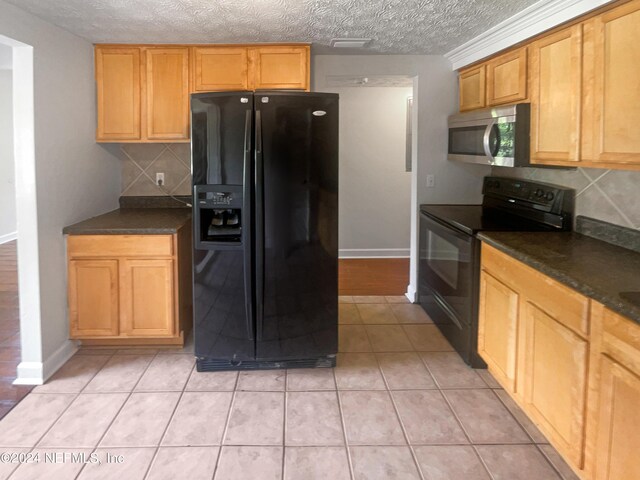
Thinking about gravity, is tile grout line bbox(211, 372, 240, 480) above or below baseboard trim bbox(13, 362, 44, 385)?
below

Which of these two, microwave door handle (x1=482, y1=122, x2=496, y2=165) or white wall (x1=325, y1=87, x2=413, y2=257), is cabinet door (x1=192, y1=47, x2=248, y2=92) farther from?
white wall (x1=325, y1=87, x2=413, y2=257)

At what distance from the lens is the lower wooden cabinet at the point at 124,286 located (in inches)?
126

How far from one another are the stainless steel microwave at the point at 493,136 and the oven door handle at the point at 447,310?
0.99 meters

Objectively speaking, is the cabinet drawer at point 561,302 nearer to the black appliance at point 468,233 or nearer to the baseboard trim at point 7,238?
the black appliance at point 468,233

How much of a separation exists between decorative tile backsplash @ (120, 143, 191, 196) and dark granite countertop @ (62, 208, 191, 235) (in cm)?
25

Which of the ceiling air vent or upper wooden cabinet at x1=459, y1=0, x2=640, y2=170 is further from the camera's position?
the ceiling air vent

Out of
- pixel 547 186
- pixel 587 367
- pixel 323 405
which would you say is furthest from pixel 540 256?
pixel 323 405

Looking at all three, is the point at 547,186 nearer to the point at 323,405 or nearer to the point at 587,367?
the point at 587,367

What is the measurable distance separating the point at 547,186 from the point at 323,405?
6.07 feet

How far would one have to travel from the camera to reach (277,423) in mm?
2498

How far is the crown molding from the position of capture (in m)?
2.35

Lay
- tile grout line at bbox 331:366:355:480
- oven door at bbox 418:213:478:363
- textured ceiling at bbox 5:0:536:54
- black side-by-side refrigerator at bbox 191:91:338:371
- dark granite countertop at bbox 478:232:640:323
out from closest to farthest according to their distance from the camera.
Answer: dark granite countertop at bbox 478:232:640:323 < tile grout line at bbox 331:366:355:480 < textured ceiling at bbox 5:0:536:54 < black side-by-side refrigerator at bbox 191:91:338:371 < oven door at bbox 418:213:478:363

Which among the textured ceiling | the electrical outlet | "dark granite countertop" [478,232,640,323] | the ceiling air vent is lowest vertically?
"dark granite countertop" [478,232,640,323]

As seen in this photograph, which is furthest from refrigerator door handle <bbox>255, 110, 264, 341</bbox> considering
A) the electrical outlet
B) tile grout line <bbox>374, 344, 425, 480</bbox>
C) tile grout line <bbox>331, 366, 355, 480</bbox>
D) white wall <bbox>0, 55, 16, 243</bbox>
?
white wall <bbox>0, 55, 16, 243</bbox>
